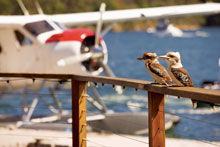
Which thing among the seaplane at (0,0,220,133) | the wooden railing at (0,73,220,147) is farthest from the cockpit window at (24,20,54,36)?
the wooden railing at (0,73,220,147)

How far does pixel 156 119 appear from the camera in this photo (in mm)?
2613

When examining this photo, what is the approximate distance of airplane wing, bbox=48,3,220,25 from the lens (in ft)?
35.4

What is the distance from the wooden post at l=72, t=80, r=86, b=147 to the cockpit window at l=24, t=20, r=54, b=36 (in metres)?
5.67

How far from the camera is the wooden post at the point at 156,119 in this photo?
261cm

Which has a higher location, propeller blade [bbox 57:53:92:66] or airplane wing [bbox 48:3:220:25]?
airplane wing [bbox 48:3:220:25]

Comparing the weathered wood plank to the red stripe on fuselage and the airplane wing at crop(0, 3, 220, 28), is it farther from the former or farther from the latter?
the airplane wing at crop(0, 3, 220, 28)

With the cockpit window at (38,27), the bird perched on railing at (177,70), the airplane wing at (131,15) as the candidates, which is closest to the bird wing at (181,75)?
the bird perched on railing at (177,70)

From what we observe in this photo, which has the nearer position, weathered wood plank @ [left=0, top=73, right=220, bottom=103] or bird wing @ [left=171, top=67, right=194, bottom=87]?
weathered wood plank @ [left=0, top=73, right=220, bottom=103]

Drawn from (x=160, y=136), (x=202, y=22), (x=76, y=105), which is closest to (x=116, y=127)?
(x=76, y=105)

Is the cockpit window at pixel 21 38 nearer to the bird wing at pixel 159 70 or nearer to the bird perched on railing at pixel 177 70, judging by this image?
the bird wing at pixel 159 70

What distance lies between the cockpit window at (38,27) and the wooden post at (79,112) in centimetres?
567

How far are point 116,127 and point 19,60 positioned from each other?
228 centimetres

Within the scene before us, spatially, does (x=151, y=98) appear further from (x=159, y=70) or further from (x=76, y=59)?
(x=76, y=59)

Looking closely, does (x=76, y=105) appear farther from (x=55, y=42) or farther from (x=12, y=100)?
(x=12, y=100)
